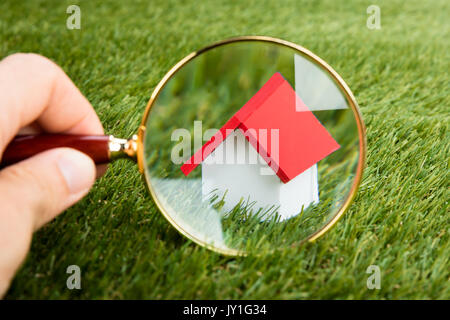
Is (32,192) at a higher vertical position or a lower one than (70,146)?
lower

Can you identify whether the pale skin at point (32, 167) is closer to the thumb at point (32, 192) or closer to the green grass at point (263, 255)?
the thumb at point (32, 192)

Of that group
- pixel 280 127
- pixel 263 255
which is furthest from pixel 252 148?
pixel 263 255

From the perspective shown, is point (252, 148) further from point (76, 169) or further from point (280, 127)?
point (76, 169)

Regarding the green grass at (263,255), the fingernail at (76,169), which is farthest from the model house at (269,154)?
the fingernail at (76,169)

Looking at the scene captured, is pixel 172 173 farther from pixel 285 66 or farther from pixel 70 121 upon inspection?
pixel 285 66

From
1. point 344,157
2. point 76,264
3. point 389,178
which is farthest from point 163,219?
point 389,178

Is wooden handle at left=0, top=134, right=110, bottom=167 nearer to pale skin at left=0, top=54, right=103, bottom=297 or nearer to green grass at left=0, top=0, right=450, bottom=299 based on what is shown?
pale skin at left=0, top=54, right=103, bottom=297

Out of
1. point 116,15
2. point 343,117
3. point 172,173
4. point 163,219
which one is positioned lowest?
point 163,219

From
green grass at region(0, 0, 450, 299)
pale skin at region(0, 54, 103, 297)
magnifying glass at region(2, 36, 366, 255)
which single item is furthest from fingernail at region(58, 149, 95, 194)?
green grass at region(0, 0, 450, 299)
